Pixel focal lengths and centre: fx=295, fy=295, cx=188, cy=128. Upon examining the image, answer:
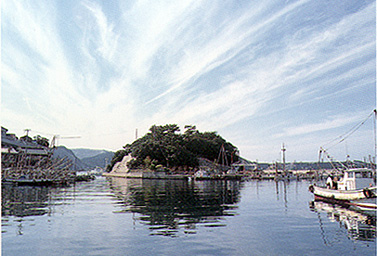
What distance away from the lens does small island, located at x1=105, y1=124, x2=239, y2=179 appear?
124 metres

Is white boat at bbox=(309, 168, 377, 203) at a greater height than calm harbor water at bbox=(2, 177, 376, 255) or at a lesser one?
greater

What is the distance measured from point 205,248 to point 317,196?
30.2m

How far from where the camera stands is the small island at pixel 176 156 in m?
124

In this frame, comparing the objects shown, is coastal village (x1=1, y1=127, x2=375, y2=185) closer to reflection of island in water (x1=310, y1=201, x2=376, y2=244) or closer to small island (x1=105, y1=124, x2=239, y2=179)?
small island (x1=105, y1=124, x2=239, y2=179)

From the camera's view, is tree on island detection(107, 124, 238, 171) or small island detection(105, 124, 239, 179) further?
tree on island detection(107, 124, 238, 171)

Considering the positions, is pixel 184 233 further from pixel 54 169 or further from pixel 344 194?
pixel 54 169

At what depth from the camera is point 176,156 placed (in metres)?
133

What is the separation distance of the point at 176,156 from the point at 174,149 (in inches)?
129

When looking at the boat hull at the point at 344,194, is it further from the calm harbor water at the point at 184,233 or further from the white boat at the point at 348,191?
the calm harbor water at the point at 184,233

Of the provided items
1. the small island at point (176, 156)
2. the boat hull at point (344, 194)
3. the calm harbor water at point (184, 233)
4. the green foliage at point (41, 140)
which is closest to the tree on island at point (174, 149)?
the small island at point (176, 156)

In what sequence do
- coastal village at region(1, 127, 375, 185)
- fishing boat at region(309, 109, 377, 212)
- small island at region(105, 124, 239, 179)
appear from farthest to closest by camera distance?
small island at region(105, 124, 239, 179) < coastal village at region(1, 127, 375, 185) < fishing boat at region(309, 109, 377, 212)

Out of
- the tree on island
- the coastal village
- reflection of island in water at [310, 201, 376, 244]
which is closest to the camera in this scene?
reflection of island in water at [310, 201, 376, 244]

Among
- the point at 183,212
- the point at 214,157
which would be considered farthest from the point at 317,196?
the point at 214,157

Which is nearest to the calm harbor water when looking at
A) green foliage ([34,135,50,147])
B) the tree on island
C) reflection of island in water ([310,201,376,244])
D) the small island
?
reflection of island in water ([310,201,376,244])
